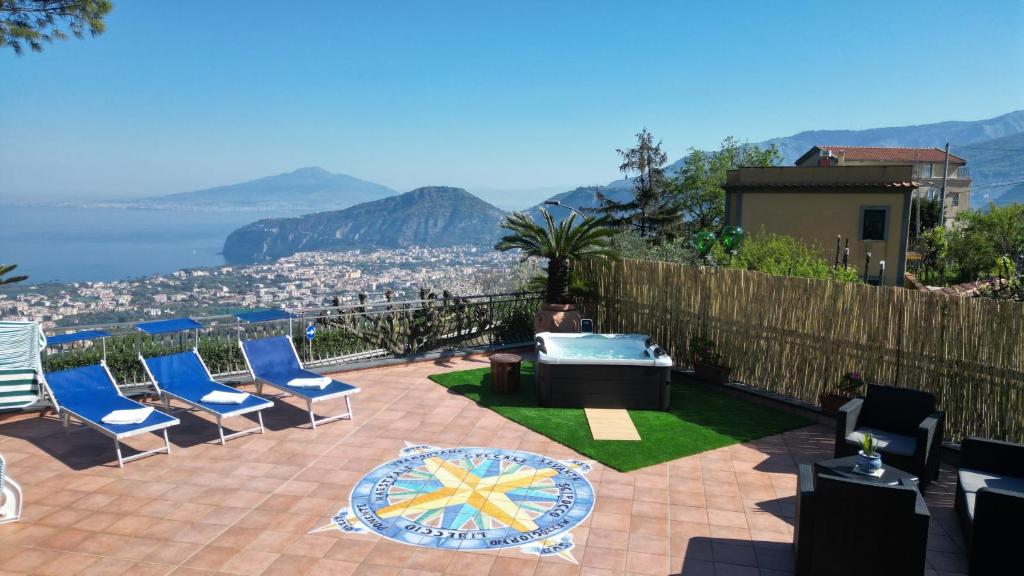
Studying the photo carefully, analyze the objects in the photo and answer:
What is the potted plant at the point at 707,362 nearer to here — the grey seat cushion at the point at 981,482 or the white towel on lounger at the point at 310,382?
the grey seat cushion at the point at 981,482

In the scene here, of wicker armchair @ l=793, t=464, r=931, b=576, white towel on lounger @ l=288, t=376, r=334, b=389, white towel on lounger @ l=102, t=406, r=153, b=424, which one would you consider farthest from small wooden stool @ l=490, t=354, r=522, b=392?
wicker armchair @ l=793, t=464, r=931, b=576

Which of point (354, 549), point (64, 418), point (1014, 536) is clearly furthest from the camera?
point (64, 418)

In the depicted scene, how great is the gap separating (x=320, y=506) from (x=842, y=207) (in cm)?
2513

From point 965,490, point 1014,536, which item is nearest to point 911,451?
point 965,490

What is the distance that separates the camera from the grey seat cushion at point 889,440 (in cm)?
671

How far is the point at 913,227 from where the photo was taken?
51.5m

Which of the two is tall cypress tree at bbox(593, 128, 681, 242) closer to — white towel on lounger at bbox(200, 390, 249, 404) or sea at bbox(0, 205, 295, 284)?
white towel on lounger at bbox(200, 390, 249, 404)

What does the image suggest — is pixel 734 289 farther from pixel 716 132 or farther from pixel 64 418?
pixel 716 132

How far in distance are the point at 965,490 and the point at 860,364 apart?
3.29 meters

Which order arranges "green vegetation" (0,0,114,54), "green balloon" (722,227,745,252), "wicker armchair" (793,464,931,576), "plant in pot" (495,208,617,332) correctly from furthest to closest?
1. "green balloon" (722,227,745,252)
2. "plant in pot" (495,208,617,332)
3. "green vegetation" (0,0,114,54)
4. "wicker armchair" (793,464,931,576)

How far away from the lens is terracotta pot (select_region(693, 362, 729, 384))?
35.5ft

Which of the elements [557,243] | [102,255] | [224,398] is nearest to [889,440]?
[557,243]

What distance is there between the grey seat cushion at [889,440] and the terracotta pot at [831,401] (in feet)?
5.36

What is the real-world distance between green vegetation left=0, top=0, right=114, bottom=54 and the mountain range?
76.6m
